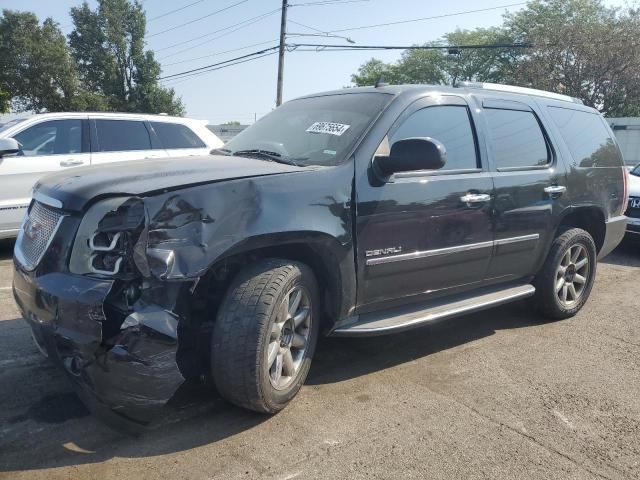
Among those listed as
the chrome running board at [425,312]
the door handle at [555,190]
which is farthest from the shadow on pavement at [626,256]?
the chrome running board at [425,312]

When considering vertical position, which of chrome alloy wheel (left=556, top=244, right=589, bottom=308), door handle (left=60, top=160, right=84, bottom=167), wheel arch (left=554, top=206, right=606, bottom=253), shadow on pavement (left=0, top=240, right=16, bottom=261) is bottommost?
chrome alloy wheel (left=556, top=244, right=589, bottom=308)

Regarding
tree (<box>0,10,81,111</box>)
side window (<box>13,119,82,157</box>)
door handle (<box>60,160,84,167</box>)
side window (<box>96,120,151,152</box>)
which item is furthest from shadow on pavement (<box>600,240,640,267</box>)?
tree (<box>0,10,81,111</box>)

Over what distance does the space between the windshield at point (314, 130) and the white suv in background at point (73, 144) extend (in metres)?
2.58

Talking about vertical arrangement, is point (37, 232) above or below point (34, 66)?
below

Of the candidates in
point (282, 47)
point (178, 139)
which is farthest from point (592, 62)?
point (178, 139)

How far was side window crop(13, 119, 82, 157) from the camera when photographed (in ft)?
23.2

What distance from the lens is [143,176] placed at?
117 inches

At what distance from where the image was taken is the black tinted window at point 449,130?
152 inches

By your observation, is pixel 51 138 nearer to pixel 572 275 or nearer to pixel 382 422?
pixel 382 422

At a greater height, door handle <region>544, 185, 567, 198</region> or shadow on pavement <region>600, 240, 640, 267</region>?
door handle <region>544, 185, 567, 198</region>

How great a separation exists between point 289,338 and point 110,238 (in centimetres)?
116

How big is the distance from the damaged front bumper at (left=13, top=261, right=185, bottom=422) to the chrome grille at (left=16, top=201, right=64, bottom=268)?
0.25m

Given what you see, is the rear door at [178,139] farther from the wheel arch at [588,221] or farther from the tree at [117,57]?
the tree at [117,57]

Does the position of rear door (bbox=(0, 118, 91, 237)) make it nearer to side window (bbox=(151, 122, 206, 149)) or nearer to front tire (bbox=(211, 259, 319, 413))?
side window (bbox=(151, 122, 206, 149))
